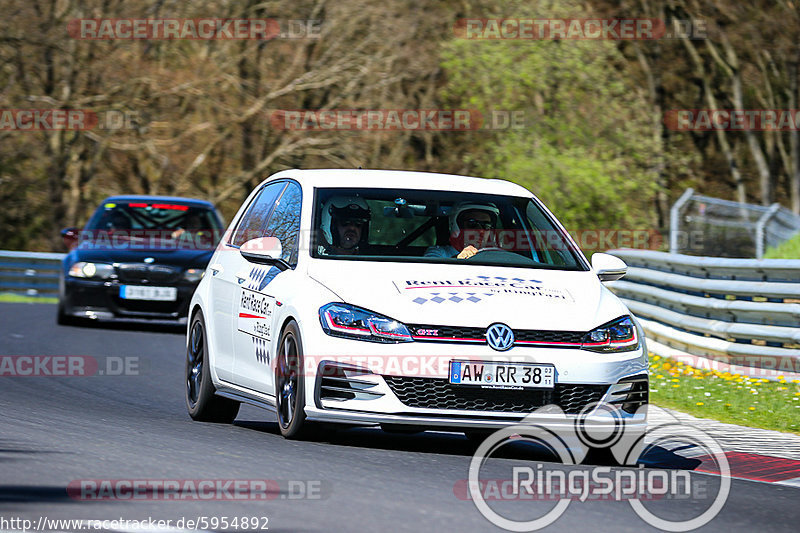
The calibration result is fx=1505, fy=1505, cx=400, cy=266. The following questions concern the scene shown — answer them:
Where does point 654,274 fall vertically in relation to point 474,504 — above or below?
below

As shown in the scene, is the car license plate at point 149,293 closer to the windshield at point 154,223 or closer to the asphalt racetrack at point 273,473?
the windshield at point 154,223

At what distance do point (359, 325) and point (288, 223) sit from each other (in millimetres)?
1476

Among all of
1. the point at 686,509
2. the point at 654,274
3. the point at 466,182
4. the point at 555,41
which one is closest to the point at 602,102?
the point at 555,41

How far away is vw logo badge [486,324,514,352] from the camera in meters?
7.89

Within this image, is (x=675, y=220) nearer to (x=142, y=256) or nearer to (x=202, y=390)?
(x=142, y=256)

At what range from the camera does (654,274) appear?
1814cm

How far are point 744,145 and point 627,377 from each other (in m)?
38.2

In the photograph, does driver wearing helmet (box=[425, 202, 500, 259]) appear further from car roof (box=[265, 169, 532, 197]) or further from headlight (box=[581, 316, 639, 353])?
headlight (box=[581, 316, 639, 353])

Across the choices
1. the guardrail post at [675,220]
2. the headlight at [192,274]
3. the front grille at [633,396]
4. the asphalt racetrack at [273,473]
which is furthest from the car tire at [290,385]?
the guardrail post at [675,220]

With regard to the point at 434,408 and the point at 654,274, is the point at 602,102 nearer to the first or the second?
the point at 654,274

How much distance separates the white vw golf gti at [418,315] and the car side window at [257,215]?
79 mm

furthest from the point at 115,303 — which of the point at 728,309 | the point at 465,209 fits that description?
the point at 465,209

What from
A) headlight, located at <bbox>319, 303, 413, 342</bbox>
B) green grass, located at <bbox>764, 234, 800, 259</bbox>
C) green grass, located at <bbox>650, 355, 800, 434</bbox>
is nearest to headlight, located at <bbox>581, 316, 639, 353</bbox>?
headlight, located at <bbox>319, 303, 413, 342</bbox>

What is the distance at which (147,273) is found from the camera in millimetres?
18094
